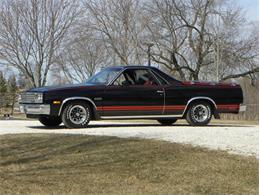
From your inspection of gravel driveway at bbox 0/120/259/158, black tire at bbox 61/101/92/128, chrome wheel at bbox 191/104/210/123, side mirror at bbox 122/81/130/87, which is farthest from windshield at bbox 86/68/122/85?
chrome wheel at bbox 191/104/210/123

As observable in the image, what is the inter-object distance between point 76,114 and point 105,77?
124 centimetres

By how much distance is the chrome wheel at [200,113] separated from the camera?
1392 centimetres

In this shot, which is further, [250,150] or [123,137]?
[123,137]

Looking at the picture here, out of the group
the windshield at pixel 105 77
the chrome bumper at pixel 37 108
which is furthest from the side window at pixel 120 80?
the chrome bumper at pixel 37 108

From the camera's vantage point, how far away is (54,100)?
42.0 feet

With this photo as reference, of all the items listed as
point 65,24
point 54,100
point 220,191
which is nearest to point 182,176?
point 220,191

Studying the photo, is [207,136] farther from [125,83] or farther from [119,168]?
[125,83]

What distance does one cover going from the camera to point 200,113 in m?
14.0

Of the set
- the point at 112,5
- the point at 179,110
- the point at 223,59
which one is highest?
the point at 112,5

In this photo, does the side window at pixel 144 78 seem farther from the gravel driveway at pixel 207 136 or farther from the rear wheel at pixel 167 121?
the gravel driveway at pixel 207 136

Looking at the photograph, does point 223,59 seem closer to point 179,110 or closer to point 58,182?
point 179,110

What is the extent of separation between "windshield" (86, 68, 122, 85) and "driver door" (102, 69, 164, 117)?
14cm

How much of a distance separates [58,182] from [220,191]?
202cm

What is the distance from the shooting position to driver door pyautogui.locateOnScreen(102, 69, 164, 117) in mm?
13242
